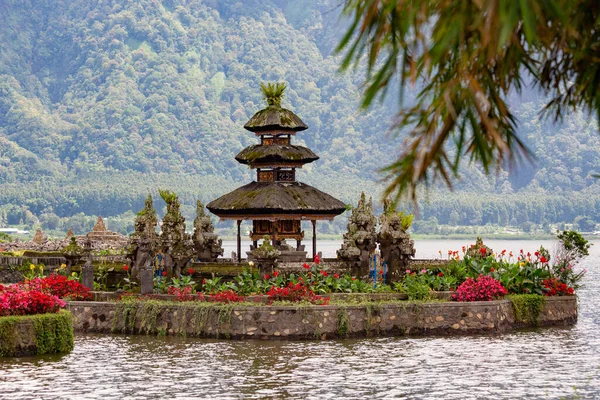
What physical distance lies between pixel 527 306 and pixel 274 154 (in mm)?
13515

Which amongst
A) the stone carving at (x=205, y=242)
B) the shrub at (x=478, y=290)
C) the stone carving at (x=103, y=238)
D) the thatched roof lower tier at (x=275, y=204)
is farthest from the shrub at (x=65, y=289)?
the stone carving at (x=103, y=238)

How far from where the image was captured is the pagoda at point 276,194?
1967 inches

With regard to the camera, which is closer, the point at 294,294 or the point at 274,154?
the point at 294,294

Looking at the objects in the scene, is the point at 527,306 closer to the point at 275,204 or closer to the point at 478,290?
the point at 478,290

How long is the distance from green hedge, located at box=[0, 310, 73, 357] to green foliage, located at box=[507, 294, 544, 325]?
50.2 feet

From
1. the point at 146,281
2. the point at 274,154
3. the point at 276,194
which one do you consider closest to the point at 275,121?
the point at 274,154

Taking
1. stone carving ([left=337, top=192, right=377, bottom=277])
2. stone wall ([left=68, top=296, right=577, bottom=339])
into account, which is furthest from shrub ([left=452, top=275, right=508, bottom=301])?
stone carving ([left=337, top=192, right=377, bottom=277])

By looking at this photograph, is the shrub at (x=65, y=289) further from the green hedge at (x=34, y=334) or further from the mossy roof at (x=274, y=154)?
the mossy roof at (x=274, y=154)

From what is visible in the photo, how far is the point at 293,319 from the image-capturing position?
37.6m

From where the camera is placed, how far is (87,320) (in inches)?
1581

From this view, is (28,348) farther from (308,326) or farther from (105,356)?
(308,326)

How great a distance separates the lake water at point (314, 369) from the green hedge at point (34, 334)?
32 centimetres

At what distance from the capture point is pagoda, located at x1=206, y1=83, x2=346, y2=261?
50.0 meters

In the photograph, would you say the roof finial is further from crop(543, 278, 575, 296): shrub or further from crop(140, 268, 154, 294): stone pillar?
crop(543, 278, 575, 296): shrub
